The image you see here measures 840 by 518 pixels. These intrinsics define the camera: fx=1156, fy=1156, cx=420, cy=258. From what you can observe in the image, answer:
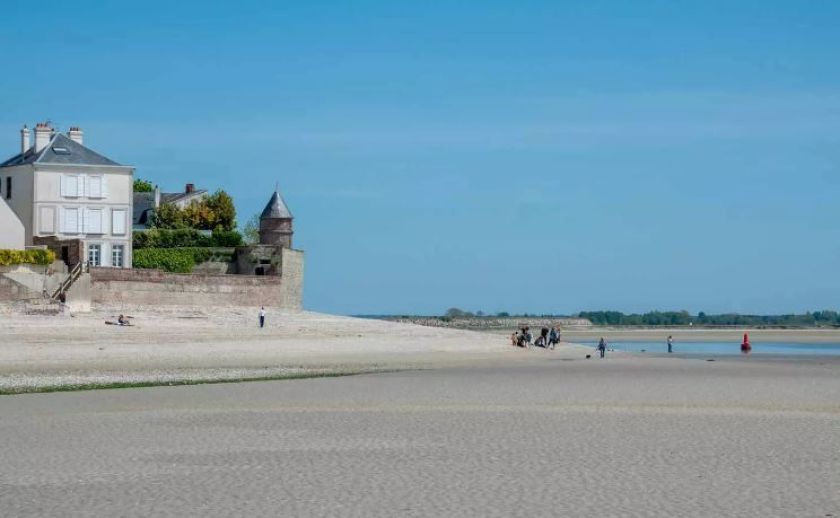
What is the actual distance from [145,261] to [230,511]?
3876 centimetres

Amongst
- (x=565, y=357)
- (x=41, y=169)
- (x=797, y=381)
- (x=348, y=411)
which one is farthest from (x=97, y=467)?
(x=41, y=169)

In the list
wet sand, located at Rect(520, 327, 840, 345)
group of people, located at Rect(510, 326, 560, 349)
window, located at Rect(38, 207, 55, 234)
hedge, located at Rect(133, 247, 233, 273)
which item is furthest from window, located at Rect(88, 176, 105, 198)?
wet sand, located at Rect(520, 327, 840, 345)

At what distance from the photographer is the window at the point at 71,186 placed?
46.5m

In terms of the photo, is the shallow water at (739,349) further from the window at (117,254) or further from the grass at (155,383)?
the grass at (155,383)

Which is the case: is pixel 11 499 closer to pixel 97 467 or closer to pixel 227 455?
pixel 97 467

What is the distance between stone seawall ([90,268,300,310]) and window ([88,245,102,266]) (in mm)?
5061

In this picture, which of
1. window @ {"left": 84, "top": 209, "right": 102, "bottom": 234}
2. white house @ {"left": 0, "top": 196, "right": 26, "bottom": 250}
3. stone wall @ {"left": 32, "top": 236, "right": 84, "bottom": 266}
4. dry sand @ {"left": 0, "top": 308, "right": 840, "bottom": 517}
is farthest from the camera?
window @ {"left": 84, "top": 209, "right": 102, "bottom": 234}

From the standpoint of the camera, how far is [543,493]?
1148 centimetres

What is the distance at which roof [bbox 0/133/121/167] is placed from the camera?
153 ft

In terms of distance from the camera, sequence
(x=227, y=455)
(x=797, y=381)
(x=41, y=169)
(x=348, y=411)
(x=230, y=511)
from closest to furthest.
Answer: (x=230, y=511) → (x=227, y=455) → (x=348, y=411) → (x=797, y=381) → (x=41, y=169)

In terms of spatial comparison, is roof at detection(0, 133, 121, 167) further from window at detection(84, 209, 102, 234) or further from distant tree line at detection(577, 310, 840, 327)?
distant tree line at detection(577, 310, 840, 327)

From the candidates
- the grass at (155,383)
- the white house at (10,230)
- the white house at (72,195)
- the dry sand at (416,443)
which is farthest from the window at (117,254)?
the grass at (155,383)

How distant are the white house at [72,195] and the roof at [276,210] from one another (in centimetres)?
629

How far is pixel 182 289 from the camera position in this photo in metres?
43.2
